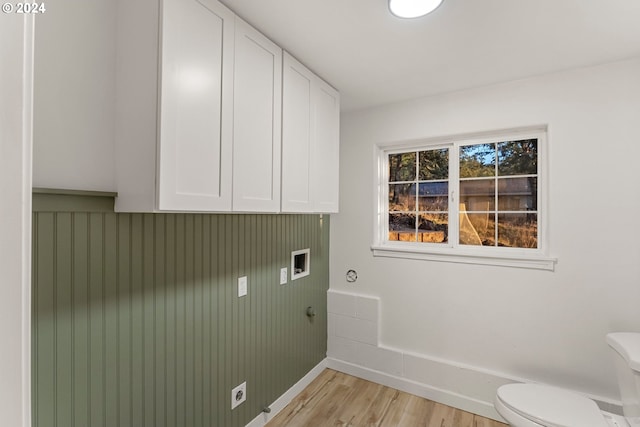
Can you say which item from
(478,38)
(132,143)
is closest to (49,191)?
(132,143)

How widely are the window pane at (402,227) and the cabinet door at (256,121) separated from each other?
1.32 m

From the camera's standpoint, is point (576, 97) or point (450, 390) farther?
point (450, 390)

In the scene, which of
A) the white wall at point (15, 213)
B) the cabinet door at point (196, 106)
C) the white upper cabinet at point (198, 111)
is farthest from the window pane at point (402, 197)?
the white wall at point (15, 213)

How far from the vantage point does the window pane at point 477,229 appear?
2248 mm

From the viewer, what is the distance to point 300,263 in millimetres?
2445

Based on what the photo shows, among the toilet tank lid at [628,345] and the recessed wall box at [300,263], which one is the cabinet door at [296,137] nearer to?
the recessed wall box at [300,263]

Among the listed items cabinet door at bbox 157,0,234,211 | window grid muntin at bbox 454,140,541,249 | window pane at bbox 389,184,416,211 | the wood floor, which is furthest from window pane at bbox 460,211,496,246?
cabinet door at bbox 157,0,234,211

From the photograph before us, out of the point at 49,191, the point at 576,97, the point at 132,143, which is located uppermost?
the point at 576,97

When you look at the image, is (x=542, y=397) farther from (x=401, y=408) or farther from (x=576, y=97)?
(x=576, y=97)

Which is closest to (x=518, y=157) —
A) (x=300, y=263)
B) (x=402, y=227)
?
(x=402, y=227)

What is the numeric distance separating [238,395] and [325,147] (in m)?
1.66

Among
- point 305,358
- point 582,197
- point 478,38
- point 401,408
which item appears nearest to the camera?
point 478,38

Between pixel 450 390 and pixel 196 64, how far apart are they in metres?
2.61

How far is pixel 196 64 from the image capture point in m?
1.21
